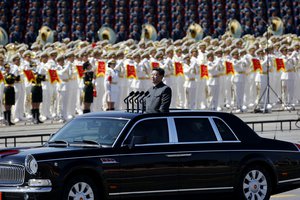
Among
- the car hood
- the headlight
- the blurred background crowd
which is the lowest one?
the headlight

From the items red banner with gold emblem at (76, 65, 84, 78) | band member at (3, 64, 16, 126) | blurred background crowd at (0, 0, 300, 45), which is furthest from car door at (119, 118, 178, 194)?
blurred background crowd at (0, 0, 300, 45)

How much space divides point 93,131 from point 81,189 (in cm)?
92

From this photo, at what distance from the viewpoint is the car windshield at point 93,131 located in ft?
48.1

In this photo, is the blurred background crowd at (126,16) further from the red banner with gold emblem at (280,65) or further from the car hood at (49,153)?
the car hood at (49,153)

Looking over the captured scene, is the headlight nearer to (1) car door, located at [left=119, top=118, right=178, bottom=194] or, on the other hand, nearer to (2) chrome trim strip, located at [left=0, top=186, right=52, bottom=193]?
(2) chrome trim strip, located at [left=0, top=186, right=52, bottom=193]

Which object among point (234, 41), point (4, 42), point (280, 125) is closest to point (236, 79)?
point (234, 41)

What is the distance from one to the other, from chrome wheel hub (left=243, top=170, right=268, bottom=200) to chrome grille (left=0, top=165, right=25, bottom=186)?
9.70ft

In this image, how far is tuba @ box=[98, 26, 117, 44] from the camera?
4757cm

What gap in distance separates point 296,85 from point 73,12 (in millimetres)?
16223

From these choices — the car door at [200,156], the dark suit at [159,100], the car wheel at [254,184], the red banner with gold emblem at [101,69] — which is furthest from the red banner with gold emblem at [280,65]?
the car door at [200,156]

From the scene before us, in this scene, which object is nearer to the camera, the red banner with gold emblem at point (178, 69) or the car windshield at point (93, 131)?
the car windshield at point (93, 131)

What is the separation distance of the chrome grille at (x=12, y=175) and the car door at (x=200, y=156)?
200 cm

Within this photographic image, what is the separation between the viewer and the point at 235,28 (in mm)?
49438

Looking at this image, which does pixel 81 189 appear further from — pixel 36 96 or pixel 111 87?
pixel 111 87
